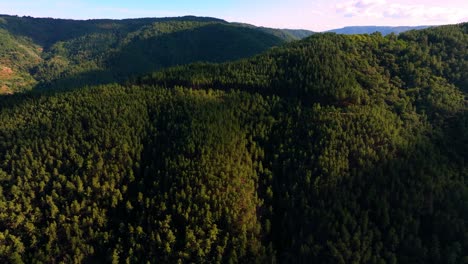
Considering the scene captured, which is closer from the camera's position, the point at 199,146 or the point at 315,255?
the point at 315,255

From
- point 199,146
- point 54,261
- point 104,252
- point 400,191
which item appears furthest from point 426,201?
point 54,261

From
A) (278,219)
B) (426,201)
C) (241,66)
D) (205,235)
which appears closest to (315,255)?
(278,219)

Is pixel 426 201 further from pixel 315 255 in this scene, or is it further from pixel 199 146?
pixel 199 146

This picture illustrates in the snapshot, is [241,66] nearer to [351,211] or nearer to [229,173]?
[229,173]

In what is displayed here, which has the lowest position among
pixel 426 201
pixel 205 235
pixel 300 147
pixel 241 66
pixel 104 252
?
pixel 104 252

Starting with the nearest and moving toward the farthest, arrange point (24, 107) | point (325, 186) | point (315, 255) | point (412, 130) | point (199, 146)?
point (315, 255), point (325, 186), point (199, 146), point (412, 130), point (24, 107)

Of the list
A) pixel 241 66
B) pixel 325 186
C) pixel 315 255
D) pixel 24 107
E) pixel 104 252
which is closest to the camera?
pixel 315 255

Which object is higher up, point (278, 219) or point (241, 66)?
point (241, 66)
